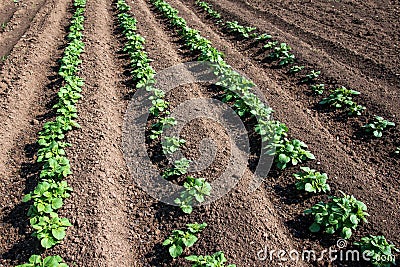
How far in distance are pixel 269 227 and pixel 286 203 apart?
0.47 meters

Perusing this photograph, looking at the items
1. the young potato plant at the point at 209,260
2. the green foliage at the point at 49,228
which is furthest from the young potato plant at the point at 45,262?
the young potato plant at the point at 209,260

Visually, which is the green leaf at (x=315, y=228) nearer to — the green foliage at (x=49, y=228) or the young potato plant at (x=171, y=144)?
the young potato plant at (x=171, y=144)

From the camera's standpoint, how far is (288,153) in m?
4.80

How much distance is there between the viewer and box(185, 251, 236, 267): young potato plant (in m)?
3.47

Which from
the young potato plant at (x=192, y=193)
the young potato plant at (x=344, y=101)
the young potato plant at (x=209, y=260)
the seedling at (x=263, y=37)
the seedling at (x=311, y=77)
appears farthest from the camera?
the seedling at (x=263, y=37)

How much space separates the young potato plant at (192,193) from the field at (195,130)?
0.12 meters

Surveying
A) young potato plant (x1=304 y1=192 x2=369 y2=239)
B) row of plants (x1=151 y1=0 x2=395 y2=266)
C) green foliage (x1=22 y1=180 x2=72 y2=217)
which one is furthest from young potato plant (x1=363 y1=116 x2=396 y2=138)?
green foliage (x1=22 y1=180 x2=72 y2=217)

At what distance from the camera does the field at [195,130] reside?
3965 mm

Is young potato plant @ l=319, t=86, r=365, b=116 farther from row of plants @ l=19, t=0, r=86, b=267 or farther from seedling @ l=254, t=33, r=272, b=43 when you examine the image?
row of plants @ l=19, t=0, r=86, b=267

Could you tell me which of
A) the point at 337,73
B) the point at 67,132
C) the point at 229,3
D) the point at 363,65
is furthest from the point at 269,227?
the point at 229,3

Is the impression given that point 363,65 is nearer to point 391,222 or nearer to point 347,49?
point 347,49

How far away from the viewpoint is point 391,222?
13.2 feet

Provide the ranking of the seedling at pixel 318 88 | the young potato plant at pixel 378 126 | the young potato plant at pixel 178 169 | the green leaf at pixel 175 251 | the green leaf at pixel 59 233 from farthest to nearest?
the seedling at pixel 318 88, the young potato plant at pixel 378 126, the young potato plant at pixel 178 169, the green leaf at pixel 59 233, the green leaf at pixel 175 251

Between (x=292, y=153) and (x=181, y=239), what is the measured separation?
6.18ft
